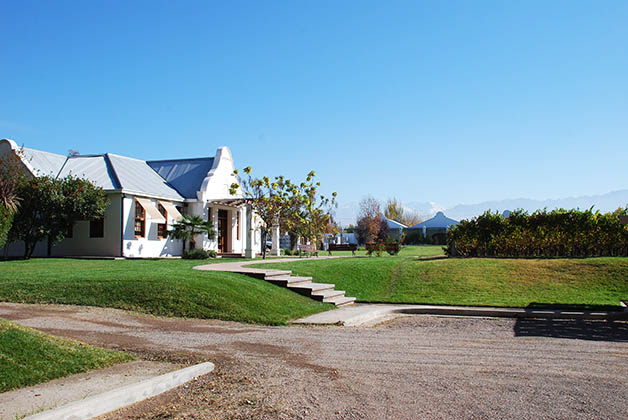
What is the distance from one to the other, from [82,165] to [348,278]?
1782 centimetres

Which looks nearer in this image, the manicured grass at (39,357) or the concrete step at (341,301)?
the manicured grass at (39,357)

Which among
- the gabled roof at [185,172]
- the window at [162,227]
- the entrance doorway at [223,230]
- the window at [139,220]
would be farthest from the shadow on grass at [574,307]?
the gabled roof at [185,172]

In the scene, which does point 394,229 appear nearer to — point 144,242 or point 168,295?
point 144,242

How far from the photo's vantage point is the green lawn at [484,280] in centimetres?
1595

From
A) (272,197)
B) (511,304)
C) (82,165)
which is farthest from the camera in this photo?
(272,197)

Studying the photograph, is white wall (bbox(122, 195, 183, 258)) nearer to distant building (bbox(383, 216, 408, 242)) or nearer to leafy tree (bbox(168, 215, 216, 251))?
leafy tree (bbox(168, 215, 216, 251))

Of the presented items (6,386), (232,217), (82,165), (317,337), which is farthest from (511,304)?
(82,165)

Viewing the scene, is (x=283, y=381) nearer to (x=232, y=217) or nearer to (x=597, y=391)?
(x=597, y=391)

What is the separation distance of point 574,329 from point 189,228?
2097 cm

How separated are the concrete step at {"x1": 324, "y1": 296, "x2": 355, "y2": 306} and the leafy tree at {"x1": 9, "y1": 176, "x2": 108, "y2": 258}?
14.6 meters

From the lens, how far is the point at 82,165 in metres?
29.2

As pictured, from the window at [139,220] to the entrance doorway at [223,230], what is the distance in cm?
592

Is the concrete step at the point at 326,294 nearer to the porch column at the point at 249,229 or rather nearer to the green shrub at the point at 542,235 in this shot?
the green shrub at the point at 542,235

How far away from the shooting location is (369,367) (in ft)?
23.7
